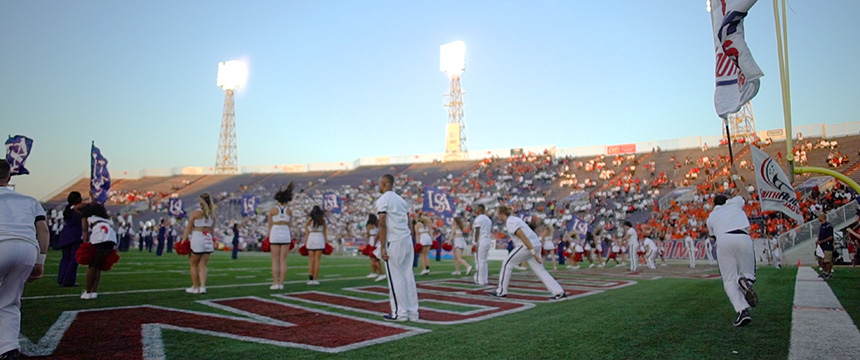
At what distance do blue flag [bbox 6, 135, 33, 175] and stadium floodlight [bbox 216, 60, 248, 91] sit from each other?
169ft

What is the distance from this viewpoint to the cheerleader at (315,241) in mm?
11609

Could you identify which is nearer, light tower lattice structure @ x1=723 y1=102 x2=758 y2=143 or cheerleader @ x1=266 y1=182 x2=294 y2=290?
cheerleader @ x1=266 y1=182 x2=294 y2=290

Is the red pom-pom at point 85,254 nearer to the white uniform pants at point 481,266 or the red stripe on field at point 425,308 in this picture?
the red stripe on field at point 425,308

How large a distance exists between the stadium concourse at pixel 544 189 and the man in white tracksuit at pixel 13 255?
25683 mm

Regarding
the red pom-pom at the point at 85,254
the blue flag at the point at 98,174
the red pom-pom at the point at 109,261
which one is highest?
the blue flag at the point at 98,174

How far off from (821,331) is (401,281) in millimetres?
4689

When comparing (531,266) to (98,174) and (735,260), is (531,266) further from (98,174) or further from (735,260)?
(98,174)

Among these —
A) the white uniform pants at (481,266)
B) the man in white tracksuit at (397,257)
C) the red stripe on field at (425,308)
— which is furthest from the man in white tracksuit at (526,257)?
the man in white tracksuit at (397,257)

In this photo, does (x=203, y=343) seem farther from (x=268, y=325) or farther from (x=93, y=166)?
(x=93, y=166)

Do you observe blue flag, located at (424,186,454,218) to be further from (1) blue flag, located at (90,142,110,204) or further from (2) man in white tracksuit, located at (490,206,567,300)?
(2) man in white tracksuit, located at (490,206,567,300)

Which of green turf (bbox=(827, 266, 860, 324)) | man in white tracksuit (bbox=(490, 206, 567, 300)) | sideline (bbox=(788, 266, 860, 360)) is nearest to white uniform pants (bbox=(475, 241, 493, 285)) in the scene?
man in white tracksuit (bbox=(490, 206, 567, 300))

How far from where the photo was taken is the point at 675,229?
3158 centimetres

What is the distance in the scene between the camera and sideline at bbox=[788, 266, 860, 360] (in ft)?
15.1

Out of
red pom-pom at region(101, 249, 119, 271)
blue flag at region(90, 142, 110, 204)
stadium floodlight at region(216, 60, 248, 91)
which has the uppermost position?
stadium floodlight at region(216, 60, 248, 91)
